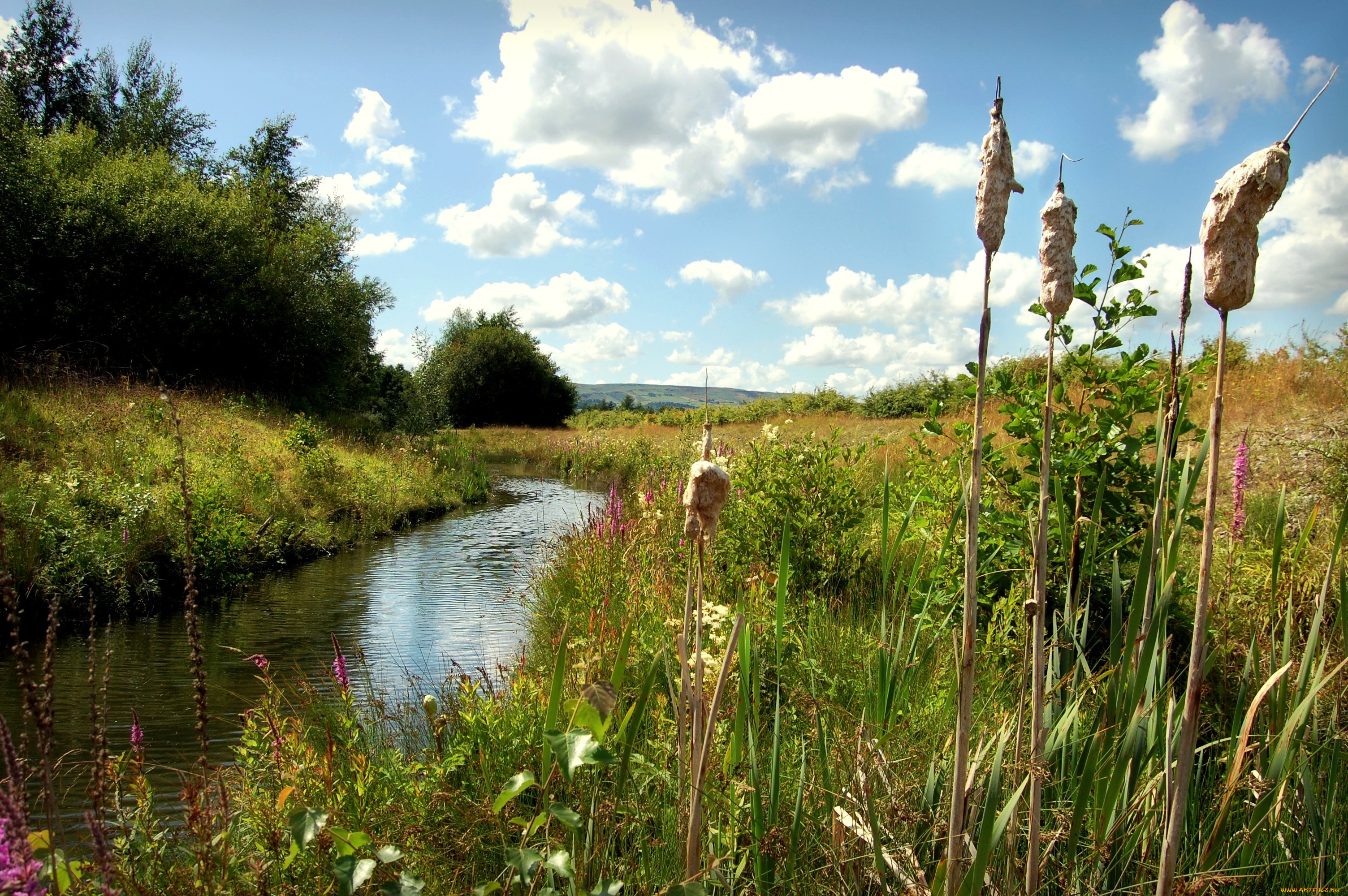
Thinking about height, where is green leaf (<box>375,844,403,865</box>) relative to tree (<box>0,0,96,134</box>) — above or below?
below

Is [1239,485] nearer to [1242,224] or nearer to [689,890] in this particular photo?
[1242,224]

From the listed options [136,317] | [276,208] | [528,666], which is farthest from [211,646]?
[276,208]

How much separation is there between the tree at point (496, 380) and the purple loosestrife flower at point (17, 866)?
4350cm

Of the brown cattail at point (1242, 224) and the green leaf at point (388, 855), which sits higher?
the brown cattail at point (1242, 224)

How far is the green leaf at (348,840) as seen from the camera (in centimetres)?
135

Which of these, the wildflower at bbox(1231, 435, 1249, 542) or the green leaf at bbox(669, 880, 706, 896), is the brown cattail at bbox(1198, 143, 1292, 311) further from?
the wildflower at bbox(1231, 435, 1249, 542)

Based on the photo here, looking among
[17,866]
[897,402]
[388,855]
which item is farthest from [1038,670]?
[897,402]

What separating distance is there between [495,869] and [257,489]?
10.1m

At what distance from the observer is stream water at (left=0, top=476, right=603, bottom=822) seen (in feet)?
15.4

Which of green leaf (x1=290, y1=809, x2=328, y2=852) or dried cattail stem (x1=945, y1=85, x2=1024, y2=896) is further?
green leaf (x1=290, y1=809, x2=328, y2=852)

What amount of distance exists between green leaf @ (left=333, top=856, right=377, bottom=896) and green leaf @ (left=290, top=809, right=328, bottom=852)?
0.24ft

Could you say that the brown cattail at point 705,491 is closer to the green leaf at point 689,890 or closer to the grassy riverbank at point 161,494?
the green leaf at point 689,890

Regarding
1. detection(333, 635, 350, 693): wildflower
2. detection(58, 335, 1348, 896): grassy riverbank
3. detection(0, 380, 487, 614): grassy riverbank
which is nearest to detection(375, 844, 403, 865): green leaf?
detection(58, 335, 1348, 896): grassy riverbank

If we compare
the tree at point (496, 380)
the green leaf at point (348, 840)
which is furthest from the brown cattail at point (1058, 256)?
the tree at point (496, 380)
